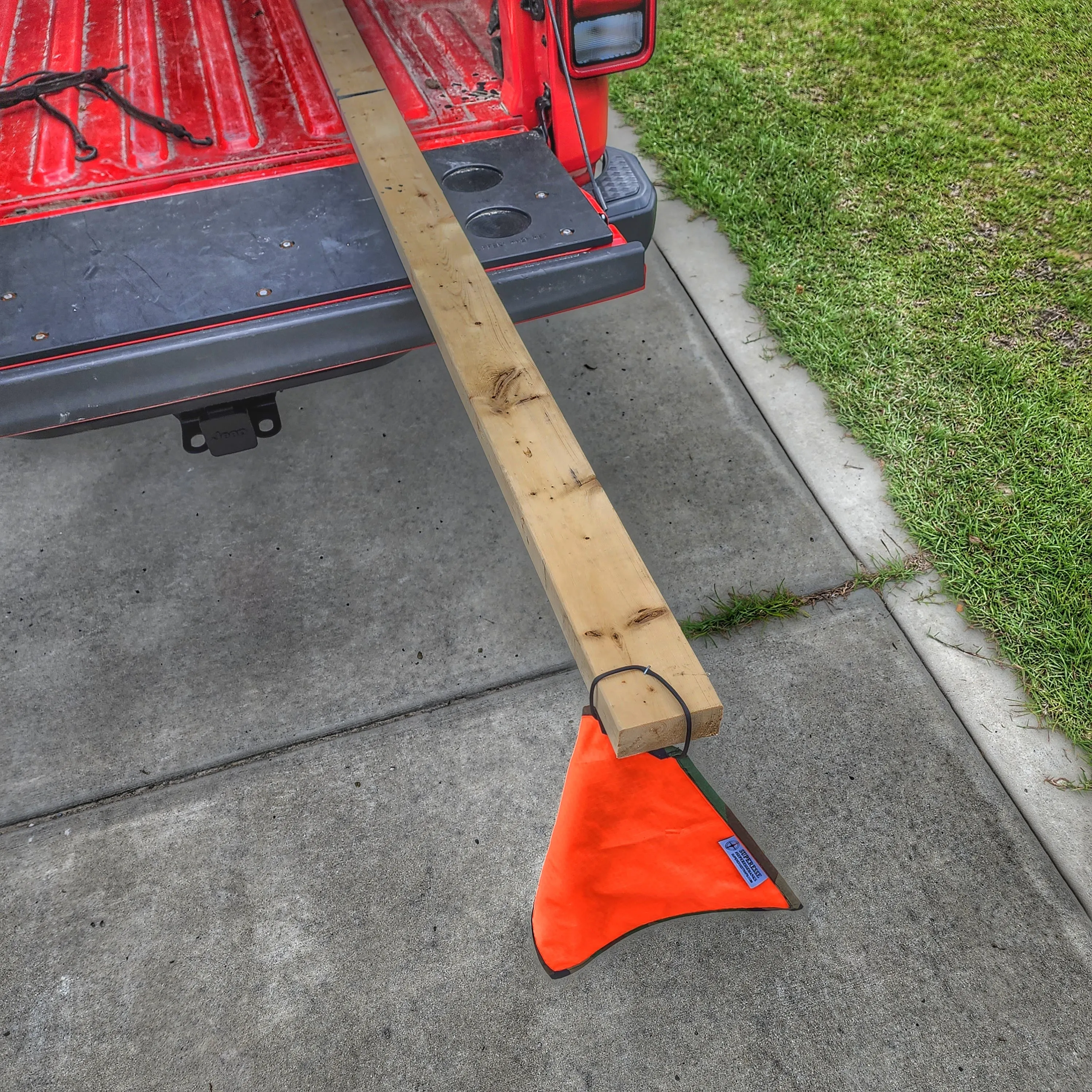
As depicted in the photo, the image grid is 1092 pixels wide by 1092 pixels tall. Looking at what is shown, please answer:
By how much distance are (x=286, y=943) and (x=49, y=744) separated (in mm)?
860

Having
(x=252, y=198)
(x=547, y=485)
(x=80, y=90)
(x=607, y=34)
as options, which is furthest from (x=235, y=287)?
(x=80, y=90)

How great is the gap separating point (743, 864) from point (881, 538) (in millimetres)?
1338

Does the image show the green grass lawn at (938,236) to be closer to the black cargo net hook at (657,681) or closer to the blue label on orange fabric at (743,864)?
the blue label on orange fabric at (743,864)

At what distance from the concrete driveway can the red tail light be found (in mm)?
1039

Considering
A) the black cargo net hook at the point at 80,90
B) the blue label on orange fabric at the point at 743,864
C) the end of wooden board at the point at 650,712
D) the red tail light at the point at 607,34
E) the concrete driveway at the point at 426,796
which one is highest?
the red tail light at the point at 607,34

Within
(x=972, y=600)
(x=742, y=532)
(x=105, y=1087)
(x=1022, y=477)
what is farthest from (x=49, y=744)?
(x=1022, y=477)

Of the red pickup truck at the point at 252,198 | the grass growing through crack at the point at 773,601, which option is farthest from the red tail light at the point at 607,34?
the grass growing through crack at the point at 773,601

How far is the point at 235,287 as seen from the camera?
211 cm

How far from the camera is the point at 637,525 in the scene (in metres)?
Result: 2.70

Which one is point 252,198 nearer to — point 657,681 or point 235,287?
point 235,287

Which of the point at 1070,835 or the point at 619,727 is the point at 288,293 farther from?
the point at 1070,835

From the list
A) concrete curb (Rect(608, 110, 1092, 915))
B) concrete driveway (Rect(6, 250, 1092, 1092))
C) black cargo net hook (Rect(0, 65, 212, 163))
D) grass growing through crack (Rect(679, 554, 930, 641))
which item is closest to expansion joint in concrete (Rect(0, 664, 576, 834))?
concrete driveway (Rect(6, 250, 1092, 1092))

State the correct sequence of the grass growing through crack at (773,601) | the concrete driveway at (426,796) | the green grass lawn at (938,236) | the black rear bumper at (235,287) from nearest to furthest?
the concrete driveway at (426,796) < the black rear bumper at (235,287) < the grass growing through crack at (773,601) < the green grass lawn at (938,236)

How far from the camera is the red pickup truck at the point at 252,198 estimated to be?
2020 mm
